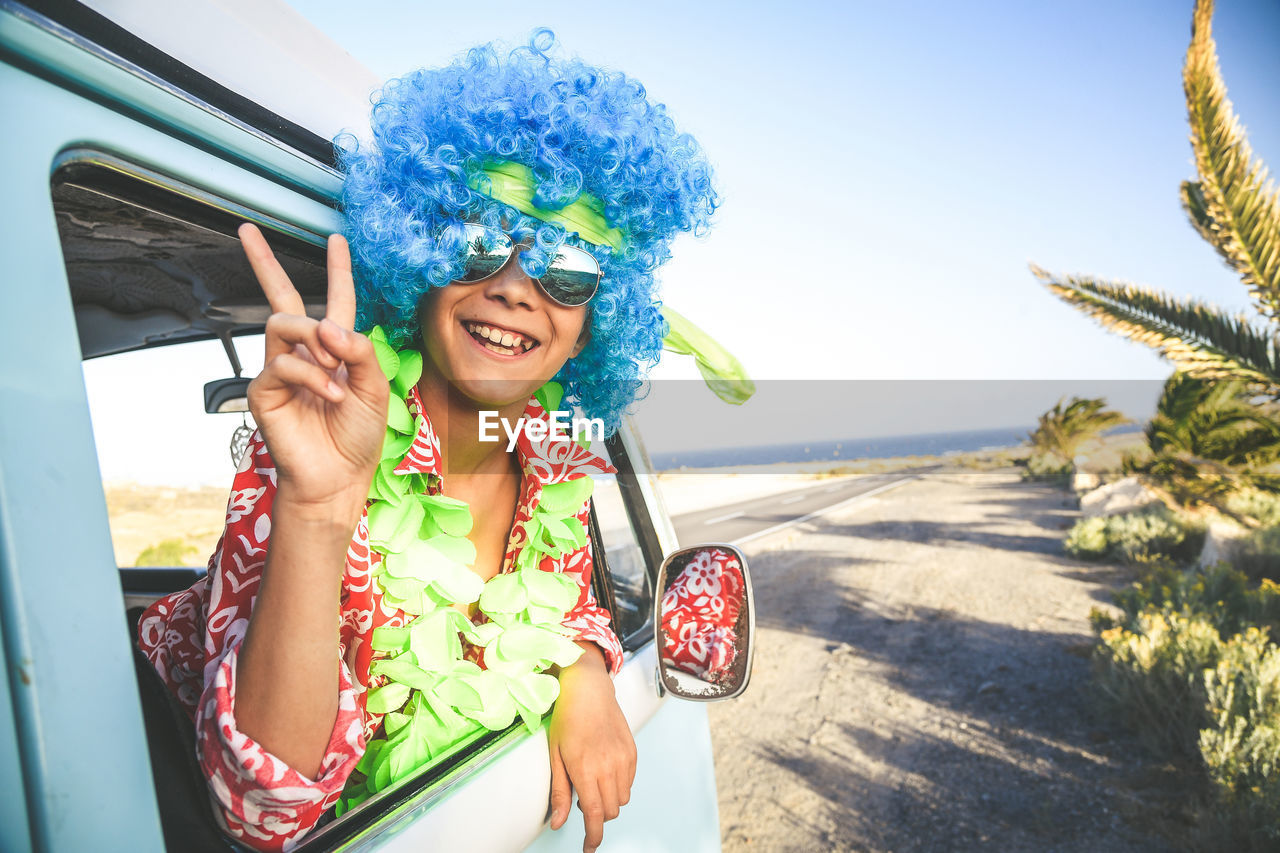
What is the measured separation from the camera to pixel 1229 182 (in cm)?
581

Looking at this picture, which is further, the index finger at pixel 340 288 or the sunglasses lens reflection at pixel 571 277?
the sunglasses lens reflection at pixel 571 277

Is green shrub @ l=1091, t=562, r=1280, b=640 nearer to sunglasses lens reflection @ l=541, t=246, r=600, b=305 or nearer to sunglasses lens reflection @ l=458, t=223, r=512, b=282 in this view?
sunglasses lens reflection @ l=541, t=246, r=600, b=305

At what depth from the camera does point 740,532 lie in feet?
51.2

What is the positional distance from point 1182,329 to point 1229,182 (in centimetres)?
133

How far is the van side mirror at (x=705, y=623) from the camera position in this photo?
165cm

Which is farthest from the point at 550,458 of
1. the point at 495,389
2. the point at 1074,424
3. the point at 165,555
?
the point at 1074,424

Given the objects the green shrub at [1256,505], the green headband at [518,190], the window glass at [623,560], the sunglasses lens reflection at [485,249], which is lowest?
the green shrub at [1256,505]

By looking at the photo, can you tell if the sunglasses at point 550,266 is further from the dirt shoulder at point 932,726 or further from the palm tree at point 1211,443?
the palm tree at point 1211,443

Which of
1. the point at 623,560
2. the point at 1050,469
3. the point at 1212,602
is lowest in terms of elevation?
the point at 1050,469

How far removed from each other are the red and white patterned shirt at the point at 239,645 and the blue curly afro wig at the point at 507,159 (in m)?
0.28

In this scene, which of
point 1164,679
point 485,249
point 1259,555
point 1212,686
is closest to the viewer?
point 485,249

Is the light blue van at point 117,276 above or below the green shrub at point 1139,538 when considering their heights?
above

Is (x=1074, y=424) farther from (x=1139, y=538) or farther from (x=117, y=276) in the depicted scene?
(x=117, y=276)

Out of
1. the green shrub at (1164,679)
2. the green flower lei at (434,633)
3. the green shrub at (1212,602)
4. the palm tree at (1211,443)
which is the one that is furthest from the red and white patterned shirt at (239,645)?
the palm tree at (1211,443)
